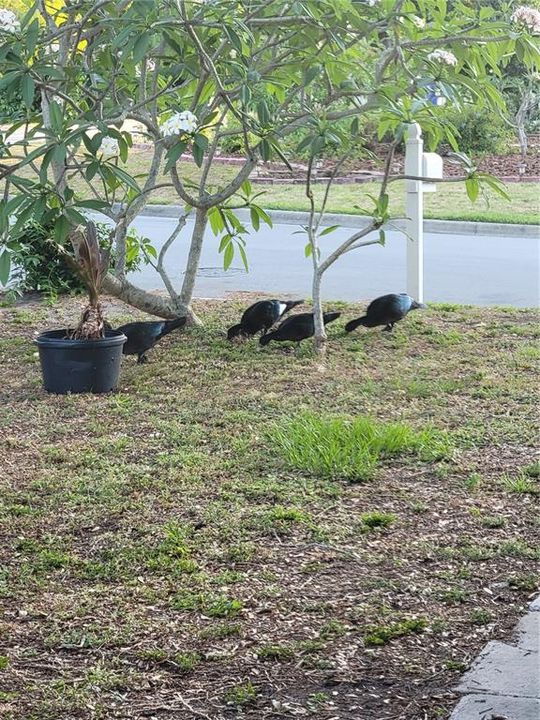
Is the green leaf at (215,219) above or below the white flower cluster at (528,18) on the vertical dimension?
below

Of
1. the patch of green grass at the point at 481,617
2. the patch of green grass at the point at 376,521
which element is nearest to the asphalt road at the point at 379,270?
the patch of green grass at the point at 376,521

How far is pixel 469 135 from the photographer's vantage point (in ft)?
71.0

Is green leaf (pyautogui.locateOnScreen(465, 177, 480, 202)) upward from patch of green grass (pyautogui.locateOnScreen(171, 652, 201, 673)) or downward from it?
upward

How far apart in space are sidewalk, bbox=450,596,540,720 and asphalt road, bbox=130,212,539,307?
635cm

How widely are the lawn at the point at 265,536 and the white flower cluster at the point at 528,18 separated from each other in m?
1.89

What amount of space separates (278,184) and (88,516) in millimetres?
16135

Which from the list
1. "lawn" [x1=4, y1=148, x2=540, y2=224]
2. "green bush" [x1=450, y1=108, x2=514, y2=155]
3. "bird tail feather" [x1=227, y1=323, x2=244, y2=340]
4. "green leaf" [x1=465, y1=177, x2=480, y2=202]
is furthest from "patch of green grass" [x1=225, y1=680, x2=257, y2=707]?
"green bush" [x1=450, y1=108, x2=514, y2=155]

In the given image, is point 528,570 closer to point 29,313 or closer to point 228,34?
point 228,34

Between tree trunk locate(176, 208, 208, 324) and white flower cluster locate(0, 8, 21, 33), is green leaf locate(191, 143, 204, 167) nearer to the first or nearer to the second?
white flower cluster locate(0, 8, 21, 33)

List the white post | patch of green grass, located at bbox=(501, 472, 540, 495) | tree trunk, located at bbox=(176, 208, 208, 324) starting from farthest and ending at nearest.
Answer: the white post, tree trunk, located at bbox=(176, 208, 208, 324), patch of green grass, located at bbox=(501, 472, 540, 495)

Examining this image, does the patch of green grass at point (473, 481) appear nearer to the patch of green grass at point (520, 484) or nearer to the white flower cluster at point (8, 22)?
the patch of green grass at point (520, 484)

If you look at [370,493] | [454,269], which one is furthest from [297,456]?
[454,269]

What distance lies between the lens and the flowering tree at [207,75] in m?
5.18

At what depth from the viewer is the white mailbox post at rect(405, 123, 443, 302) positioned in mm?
8078
